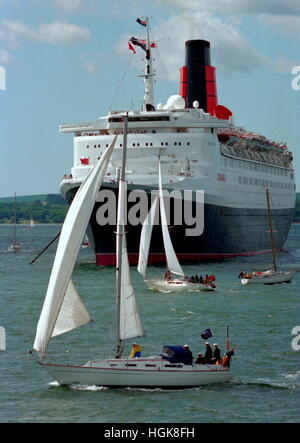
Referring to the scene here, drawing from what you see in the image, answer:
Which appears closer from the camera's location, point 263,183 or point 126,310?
point 126,310

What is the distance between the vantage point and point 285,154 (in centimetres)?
10581

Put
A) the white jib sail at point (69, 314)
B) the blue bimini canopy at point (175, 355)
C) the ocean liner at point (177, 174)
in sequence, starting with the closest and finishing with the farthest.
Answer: the white jib sail at point (69, 314)
the blue bimini canopy at point (175, 355)
the ocean liner at point (177, 174)

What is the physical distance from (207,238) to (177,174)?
16.2 ft

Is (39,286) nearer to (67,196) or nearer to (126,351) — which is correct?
(67,196)

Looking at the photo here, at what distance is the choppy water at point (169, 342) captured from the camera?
81.4 feet

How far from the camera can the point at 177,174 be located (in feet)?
218

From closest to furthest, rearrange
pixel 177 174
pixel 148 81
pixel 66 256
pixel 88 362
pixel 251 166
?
pixel 66 256 → pixel 88 362 → pixel 177 174 → pixel 148 81 → pixel 251 166

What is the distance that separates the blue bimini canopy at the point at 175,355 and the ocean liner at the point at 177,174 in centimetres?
3229

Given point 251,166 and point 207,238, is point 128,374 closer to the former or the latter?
point 207,238

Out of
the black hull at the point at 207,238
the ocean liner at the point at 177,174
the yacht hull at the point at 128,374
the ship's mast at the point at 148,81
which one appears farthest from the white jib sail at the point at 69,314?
the ship's mast at the point at 148,81

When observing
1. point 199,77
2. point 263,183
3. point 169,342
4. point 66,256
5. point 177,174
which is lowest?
point 169,342

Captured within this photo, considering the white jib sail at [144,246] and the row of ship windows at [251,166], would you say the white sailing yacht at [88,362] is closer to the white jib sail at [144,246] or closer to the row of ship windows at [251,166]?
the white jib sail at [144,246]

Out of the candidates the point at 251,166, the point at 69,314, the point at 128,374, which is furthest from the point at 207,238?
the point at 128,374

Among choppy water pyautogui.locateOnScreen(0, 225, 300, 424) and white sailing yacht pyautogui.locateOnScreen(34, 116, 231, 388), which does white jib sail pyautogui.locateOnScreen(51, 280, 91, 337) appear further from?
choppy water pyautogui.locateOnScreen(0, 225, 300, 424)
